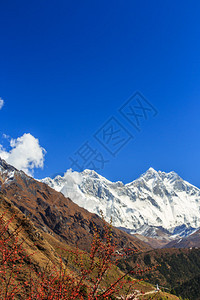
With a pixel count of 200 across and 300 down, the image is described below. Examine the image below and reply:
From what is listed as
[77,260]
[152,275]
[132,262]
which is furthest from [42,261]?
[132,262]

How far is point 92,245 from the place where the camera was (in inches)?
305

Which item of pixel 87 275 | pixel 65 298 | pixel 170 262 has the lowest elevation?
pixel 65 298

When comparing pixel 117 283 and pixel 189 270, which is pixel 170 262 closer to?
pixel 189 270

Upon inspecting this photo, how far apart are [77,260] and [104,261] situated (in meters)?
1.27

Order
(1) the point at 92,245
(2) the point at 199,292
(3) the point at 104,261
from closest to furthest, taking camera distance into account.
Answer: (3) the point at 104,261
(1) the point at 92,245
(2) the point at 199,292

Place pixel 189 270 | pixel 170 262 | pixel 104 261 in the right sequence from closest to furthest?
pixel 104 261, pixel 189 270, pixel 170 262

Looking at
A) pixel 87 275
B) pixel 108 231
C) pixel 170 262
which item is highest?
pixel 170 262

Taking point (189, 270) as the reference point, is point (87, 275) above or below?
below

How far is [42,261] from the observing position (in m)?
45.0

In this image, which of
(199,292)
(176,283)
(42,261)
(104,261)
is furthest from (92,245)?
(176,283)

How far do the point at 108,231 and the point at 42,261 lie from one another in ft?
144

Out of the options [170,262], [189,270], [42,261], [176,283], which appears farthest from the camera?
[170,262]

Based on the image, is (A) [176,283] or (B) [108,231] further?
(A) [176,283]

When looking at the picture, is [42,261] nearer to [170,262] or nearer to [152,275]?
[152,275]
